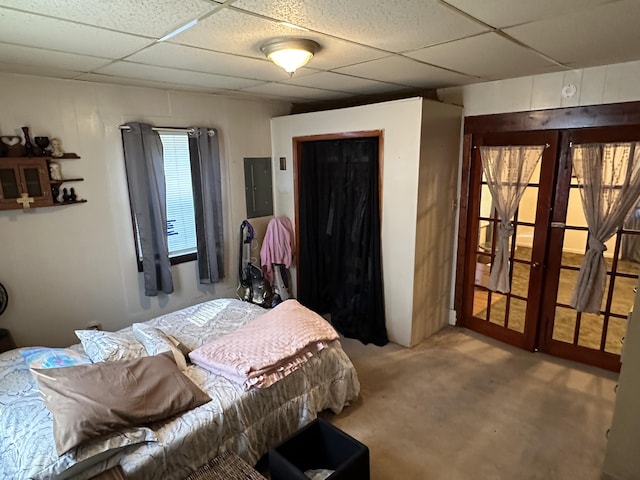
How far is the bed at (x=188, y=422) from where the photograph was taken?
63.2 inches

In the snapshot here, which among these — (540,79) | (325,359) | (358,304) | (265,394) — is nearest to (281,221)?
(358,304)

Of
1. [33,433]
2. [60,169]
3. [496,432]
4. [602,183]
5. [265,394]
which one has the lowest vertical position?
[496,432]

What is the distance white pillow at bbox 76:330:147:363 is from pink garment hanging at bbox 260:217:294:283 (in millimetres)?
1941

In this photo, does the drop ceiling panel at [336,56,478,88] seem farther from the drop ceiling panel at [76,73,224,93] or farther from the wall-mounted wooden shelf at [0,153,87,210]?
the wall-mounted wooden shelf at [0,153,87,210]

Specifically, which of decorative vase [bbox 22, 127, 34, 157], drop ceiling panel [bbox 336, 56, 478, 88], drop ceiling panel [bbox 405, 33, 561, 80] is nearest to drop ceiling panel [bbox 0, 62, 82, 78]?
decorative vase [bbox 22, 127, 34, 157]

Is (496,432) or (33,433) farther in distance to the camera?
(496,432)

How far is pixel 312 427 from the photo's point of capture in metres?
2.10

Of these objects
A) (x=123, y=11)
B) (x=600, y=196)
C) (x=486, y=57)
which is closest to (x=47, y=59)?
(x=123, y=11)

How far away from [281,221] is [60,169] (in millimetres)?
2082

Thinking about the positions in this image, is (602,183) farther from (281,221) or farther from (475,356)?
(281,221)

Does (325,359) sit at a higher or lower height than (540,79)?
lower

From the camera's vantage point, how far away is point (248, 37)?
194 centimetres

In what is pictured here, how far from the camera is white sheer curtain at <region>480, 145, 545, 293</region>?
324 cm

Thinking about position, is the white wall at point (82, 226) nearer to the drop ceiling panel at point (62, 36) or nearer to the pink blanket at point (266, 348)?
the drop ceiling panel at point (62, 36)
